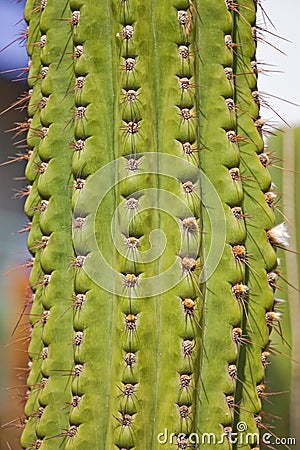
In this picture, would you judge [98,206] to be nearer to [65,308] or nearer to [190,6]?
[65,308]

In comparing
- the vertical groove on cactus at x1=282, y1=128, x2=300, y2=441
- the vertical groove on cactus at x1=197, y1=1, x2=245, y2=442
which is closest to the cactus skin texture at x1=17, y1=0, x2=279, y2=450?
the vertical groove on cactus at x1=197, y1=1, x2=245, y2=442

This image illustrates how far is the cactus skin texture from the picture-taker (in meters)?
1.08

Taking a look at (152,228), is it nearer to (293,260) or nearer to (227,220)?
(227,220)

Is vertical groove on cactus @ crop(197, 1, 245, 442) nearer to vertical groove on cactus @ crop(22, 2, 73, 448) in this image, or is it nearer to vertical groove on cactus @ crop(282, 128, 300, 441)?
vertical groove on cactus @ crop(22, 2, 73, 448)

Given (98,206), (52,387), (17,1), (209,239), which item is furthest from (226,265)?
(17,1)

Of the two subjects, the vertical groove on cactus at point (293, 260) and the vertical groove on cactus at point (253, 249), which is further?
the vertical groove on cactus at point (293, 260)

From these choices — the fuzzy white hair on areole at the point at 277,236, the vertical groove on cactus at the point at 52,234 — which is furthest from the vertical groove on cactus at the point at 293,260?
the vertical groove on cactus at the point at 52,234

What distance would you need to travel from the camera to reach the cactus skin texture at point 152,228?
3.54ft

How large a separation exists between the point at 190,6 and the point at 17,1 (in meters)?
0.46

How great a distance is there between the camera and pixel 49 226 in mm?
1214

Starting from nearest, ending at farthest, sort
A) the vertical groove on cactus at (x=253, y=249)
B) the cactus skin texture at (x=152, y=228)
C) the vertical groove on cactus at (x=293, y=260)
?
1. the cactus skin texture at (x=152, y=228)
2. the vertical groove on cactus at (x=253, y=249)
3. the vertical groove on cactus at (x=293, y=260)

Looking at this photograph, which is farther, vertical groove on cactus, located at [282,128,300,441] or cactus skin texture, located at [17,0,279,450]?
vertical groove on cactus, located at [282,128,300,441]

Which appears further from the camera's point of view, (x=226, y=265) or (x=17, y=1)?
(x=17, y=1)

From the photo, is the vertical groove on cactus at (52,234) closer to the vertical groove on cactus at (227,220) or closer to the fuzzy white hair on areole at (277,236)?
the vertical groove on cactus at (227,220)
